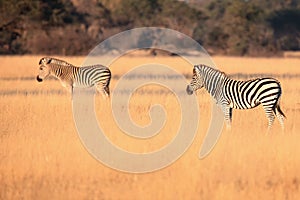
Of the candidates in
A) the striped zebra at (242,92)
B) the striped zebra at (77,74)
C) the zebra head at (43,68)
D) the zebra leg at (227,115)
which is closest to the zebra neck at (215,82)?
the striped zebra at (242,92)

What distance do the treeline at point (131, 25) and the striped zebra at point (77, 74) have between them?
23160mm

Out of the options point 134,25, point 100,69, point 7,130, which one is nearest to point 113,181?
point 7,130

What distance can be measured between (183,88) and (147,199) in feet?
34.5

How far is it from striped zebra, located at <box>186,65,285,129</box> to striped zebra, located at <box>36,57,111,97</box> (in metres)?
3.70

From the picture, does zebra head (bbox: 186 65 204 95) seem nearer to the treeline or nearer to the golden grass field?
the golden grass field

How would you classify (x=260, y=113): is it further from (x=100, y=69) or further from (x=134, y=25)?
(x=134, y=25)

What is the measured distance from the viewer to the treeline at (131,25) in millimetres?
42188

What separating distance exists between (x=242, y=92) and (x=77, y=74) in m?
5.25

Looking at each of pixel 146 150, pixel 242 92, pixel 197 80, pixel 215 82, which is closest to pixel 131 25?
pixel 197 80

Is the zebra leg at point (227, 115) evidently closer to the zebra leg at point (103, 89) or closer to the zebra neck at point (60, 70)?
the zebra leg at point (103, 89)

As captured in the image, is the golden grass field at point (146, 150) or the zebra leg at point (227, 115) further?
the zebra leg at point (227, 115)

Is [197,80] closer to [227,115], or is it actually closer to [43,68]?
[227,115]

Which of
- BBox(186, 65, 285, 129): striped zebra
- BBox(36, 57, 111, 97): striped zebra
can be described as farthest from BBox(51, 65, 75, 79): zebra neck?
BBox(186, 65, 285, 129): striped zebra

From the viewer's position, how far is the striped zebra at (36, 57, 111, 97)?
46.0ft
